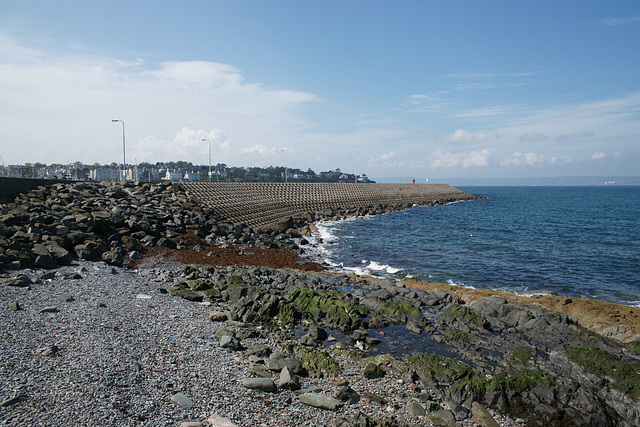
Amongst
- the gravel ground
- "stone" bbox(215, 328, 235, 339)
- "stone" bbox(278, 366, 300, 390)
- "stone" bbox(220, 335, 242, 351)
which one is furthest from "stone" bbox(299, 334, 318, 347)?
"stone" bbox(278, 366, 300, 390)

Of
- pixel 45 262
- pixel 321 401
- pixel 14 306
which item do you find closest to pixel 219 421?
pixel 321 401

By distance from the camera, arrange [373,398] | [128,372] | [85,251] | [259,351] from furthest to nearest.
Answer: [85,251] → [259,351] → [373,398] → [128,372]

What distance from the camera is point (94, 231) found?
70.1ft

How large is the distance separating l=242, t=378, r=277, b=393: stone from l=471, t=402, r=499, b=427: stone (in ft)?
14.0

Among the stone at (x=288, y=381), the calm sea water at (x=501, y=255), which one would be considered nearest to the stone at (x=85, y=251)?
the calm sea water at (x=501, y=255)

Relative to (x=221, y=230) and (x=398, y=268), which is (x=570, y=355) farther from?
(x=221, y=230)

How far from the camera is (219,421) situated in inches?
279

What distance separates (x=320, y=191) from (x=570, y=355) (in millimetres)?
54224

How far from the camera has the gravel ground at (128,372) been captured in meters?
7.04

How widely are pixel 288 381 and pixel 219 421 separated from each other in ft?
6.35

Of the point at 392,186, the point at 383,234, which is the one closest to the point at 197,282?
the point at 383,234

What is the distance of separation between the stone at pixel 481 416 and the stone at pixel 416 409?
1067mm

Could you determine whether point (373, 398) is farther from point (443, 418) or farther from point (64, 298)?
point (64, 298)

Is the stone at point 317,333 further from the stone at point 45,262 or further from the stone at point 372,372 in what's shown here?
the stone at point 45,262
